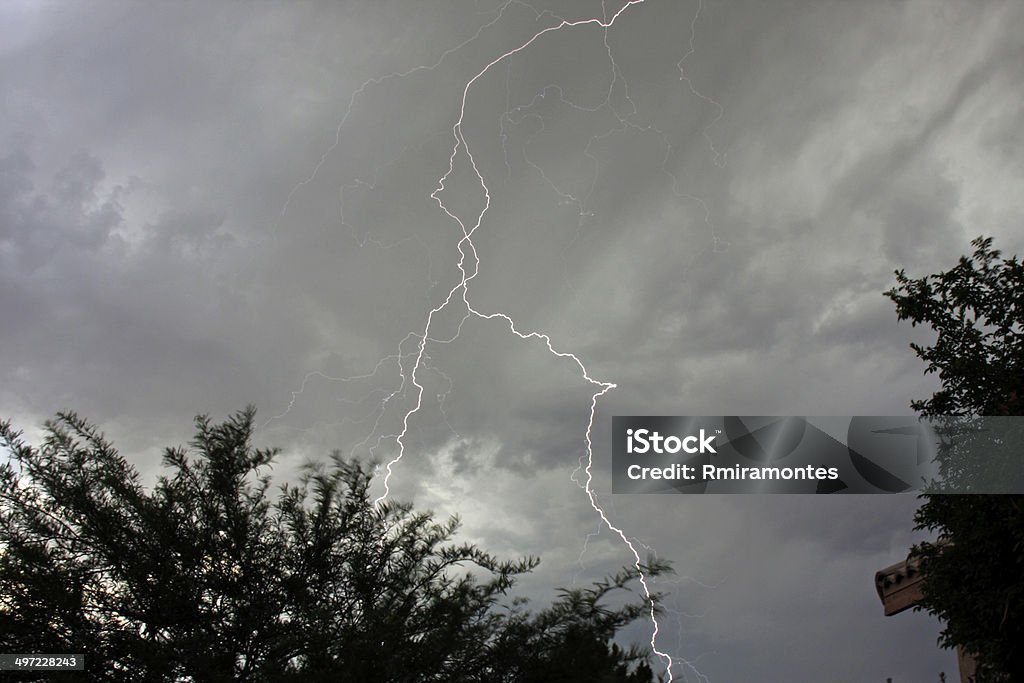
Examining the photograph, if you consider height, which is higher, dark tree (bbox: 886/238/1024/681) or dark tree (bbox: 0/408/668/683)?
dark tree (bbox: 886/238/1024/681)

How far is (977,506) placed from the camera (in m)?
9.81

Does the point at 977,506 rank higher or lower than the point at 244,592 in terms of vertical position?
higher

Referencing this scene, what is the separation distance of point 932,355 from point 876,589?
32.1 feet

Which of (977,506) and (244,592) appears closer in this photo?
(244,592)

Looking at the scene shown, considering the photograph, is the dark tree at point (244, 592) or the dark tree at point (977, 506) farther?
the dark tree at point (977, 506)

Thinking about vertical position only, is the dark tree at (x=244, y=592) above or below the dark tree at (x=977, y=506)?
below

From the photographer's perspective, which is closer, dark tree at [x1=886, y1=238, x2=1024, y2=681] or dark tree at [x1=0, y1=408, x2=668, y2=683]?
dark tree at [x1=0, y1=408, x2=668, y2=683]

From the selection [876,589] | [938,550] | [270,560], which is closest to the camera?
[270,560]

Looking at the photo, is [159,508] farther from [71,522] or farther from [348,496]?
[348,496]

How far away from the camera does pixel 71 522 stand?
278 cm

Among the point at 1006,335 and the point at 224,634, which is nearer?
the point at 224,634

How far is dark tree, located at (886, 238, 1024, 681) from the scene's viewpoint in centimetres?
950

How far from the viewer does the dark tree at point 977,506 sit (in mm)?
9500

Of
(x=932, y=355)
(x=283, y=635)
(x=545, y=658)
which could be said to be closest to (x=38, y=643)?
(x=283, y=635)
